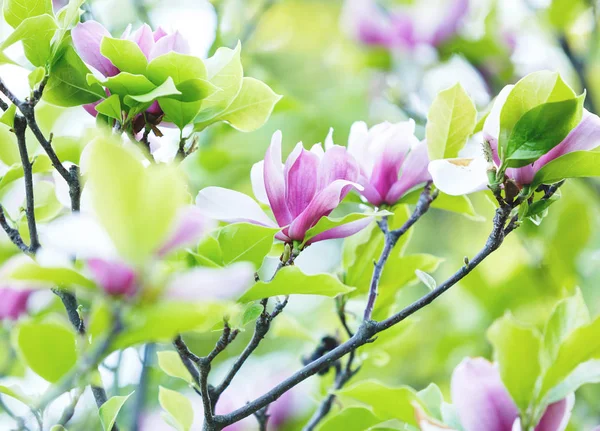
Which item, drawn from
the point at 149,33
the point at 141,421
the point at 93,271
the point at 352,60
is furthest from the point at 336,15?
the point at 93,271

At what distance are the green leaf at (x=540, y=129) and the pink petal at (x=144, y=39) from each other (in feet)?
1.05

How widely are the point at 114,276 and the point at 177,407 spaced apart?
33 centimetres

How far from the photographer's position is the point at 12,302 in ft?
1.85

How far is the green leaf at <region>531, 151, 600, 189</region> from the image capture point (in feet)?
1.88

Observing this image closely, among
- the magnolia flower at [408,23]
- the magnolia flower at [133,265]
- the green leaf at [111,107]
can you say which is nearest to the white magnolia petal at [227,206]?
the green leaf at [111,107]

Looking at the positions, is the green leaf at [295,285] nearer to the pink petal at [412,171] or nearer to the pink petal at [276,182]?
the pink petal at [276,182]

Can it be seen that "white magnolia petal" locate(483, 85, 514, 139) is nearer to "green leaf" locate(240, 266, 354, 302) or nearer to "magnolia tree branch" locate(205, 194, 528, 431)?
"magnolia tree branch" locate(205, 194, 528, 431)

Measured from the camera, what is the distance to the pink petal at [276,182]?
60 cm

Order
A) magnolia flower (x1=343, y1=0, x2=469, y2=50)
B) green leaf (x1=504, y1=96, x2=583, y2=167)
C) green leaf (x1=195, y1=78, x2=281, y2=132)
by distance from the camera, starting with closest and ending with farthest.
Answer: green leaf (x1=504, y1=96, x2=583, y2=167), green leaf (x1=195, y1=78, x2=281, y2=132), magnolia flower (x1=343, y1=0, x2=469, y2=50)

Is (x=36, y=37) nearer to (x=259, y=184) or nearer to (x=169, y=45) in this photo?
(x=169, y=45)

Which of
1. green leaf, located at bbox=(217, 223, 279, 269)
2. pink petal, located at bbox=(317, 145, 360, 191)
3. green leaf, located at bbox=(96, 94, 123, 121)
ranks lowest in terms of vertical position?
green leaf, located at bbox=(217, 223, 279, 269)

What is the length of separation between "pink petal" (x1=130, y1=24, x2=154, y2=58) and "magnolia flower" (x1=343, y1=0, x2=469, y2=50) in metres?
1.23

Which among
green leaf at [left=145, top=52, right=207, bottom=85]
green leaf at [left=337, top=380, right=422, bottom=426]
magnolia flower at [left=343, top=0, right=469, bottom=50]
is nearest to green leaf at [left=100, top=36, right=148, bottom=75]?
green leaf at [left=145, top=52, right=207, bottom=85]

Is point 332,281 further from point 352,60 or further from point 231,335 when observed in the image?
point 352,60
